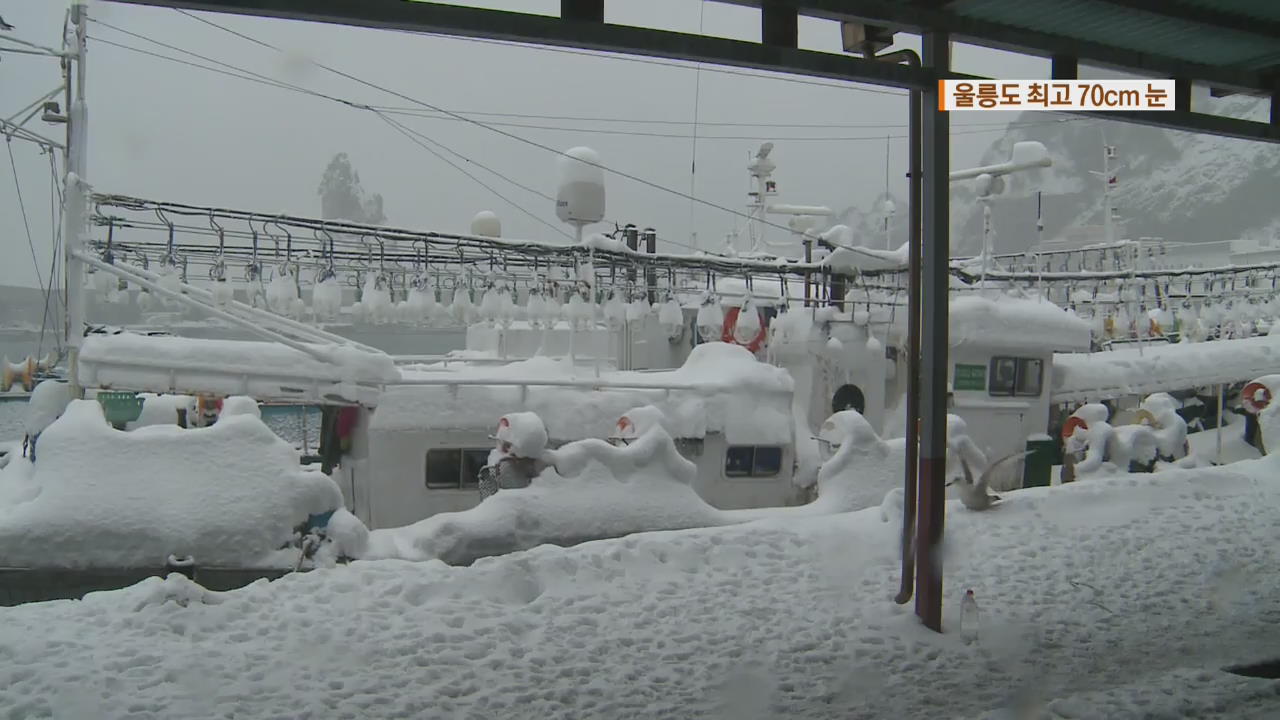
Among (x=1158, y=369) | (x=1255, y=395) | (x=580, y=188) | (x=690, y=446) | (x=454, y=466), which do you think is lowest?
(x=454, y=466)

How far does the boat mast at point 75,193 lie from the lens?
10.2 metres

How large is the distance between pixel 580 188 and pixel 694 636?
9.04 meters

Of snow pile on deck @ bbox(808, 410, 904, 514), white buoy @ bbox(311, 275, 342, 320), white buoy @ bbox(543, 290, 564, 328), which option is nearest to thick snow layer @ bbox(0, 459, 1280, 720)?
snow pile on deck @ bbox(808, 410, 904, 514)

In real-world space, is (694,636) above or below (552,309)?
below

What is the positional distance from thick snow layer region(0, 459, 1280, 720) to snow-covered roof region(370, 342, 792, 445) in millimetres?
3709

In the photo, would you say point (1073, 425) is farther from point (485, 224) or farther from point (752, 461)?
point (485, 224)

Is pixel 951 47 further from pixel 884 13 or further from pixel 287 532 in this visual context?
pixel 287 532

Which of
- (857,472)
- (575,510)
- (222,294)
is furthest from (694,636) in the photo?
(222,294)

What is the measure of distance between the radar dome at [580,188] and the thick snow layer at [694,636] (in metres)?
7.12

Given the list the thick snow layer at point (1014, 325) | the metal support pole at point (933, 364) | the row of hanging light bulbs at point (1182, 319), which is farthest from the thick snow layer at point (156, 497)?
the row of hanging light bulbs at point (1182, 319)

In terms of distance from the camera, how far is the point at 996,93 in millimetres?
5598

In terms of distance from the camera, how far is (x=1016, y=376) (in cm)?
1484

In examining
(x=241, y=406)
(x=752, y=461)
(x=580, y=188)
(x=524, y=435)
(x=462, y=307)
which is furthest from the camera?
(x=580, y=188)

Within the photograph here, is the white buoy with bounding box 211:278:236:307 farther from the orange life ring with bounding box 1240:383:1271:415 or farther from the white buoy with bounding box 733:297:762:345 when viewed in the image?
the orange life ring with bounding box 1240:383:1271:415
